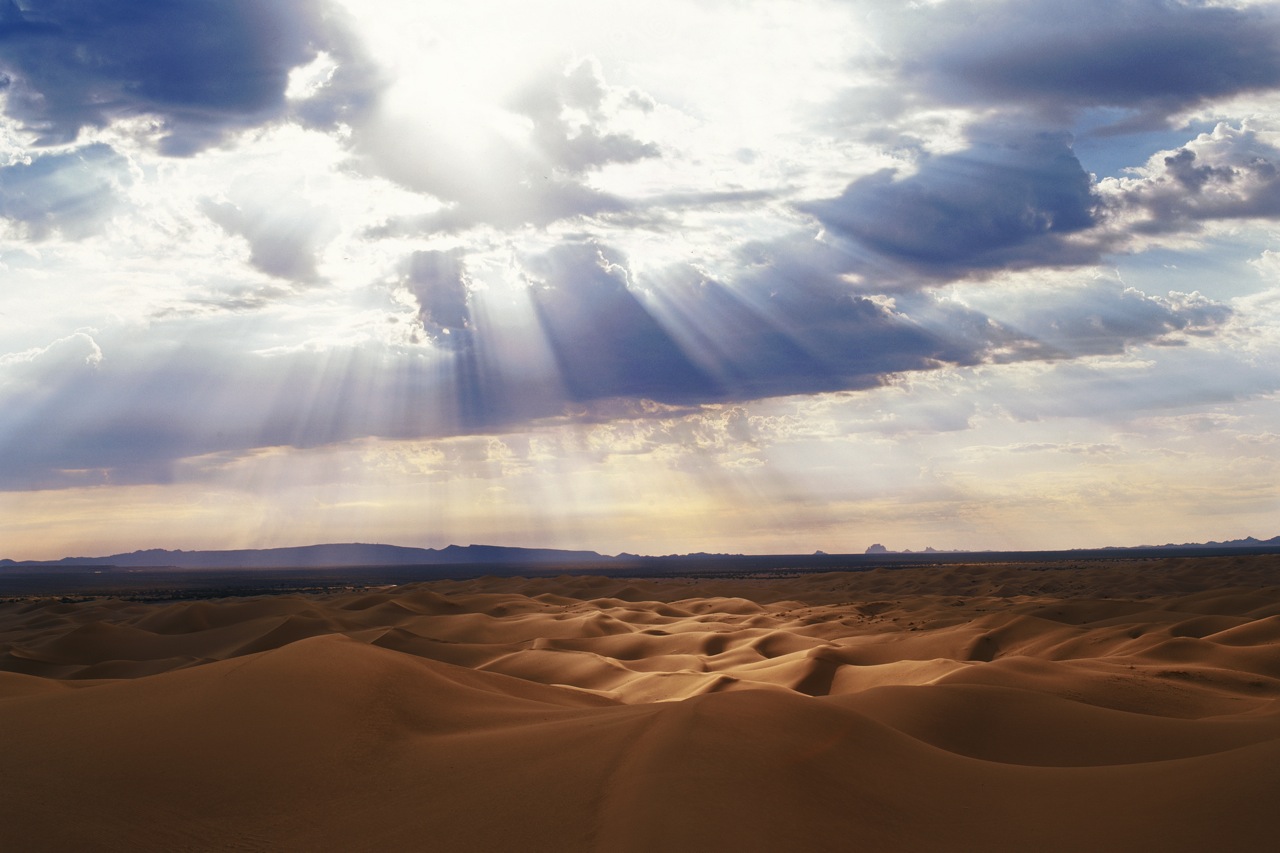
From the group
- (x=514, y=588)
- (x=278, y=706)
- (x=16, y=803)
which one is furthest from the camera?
(x=514, y=588)

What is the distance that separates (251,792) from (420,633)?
25.4 m

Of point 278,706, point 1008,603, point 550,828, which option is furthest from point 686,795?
point 1008,603

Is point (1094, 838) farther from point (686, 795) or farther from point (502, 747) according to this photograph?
point (502, 747)

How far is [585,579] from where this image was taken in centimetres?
6431

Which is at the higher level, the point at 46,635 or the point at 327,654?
the point at 327,654

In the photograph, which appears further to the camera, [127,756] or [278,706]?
[278,706]

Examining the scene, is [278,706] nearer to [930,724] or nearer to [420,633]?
[930,724]

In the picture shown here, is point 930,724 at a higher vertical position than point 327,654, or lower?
lower

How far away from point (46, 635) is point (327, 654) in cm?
2856

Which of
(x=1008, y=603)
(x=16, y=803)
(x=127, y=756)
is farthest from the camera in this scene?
(x=1008, y=603)

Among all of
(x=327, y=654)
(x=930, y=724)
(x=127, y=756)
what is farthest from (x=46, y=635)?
(x=930, y=724)

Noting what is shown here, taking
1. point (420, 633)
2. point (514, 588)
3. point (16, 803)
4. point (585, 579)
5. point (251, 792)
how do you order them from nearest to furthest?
1. point (16, 803)
2. point (251, 792)
3. point (420, 633)
4. point (514, 588)
5. point (585, 579)

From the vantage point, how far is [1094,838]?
766cm

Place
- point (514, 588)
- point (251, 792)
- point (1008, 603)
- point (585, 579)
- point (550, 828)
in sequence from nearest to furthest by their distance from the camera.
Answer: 1. point (550, 828)
2. point (251, 792)
3. point (1008, 603)
4. point (514, 588)
5. point (585, 579)
